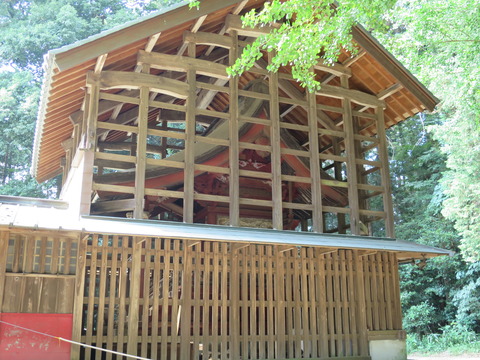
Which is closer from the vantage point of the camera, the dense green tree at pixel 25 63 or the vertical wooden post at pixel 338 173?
the vertical wooden post at pixel 338 173

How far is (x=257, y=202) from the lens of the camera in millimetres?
8930

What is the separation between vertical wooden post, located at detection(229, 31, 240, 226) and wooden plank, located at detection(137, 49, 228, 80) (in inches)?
14.8

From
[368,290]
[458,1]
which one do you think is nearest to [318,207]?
[368,290]

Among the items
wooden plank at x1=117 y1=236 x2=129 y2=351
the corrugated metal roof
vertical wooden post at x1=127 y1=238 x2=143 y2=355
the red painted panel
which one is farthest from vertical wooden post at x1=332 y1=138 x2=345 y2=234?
the red painted panel

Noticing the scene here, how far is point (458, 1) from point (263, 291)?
8567 mm

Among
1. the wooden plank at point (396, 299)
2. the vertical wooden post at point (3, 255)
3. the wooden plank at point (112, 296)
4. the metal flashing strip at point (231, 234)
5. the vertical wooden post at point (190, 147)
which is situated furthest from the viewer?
the wooden plank at point (396, 299)

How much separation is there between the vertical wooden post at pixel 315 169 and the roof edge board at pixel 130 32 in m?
2.86

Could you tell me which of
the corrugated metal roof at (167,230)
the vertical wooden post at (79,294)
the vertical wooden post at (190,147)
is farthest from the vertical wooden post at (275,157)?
the vertical wooden post at (79,294)

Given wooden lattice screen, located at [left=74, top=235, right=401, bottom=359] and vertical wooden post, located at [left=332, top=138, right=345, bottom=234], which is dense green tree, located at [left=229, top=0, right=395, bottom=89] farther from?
vertical wooden post, located at [left=332, top=138, right=345, bottom=234]

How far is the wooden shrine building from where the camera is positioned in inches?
287

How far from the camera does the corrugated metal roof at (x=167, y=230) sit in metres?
6.76

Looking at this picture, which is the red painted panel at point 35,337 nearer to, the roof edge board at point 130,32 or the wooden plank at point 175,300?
the wooden plank at point 175,300

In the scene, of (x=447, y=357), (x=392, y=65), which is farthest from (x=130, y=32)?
(x=447, y=357)

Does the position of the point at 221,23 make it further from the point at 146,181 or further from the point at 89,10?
the point at 89,10
